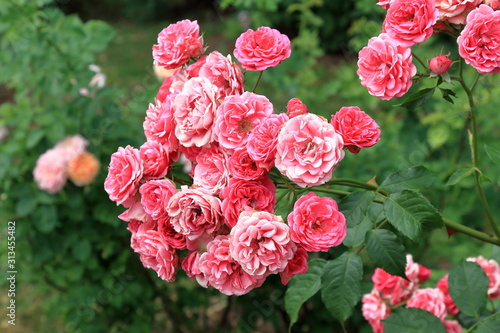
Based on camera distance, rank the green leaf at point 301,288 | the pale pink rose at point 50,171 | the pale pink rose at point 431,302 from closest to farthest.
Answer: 1. the green leaf at point 301,288
2. the pale pink rose at point 431,302
3. the pale pink rose at point 50,171

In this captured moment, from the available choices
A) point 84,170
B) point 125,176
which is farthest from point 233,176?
point 84,170

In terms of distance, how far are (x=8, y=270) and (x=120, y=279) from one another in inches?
23.9

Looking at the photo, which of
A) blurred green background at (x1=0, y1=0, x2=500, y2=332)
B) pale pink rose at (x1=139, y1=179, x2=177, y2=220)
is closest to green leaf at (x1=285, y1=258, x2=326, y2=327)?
pale pink rose at (x1=139, y1=179, x2=177, y2=220)

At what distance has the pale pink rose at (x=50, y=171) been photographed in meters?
2.35

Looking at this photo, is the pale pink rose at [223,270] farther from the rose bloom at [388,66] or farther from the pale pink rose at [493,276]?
the pale pink rose at [493,276]

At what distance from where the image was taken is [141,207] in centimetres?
118

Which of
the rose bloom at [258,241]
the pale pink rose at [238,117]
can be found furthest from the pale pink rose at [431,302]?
the pale pink rose at [238,117]

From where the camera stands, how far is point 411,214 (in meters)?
1.12

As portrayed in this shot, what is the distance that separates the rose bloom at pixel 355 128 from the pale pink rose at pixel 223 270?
12.4 inches

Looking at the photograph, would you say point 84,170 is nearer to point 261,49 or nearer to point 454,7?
point 261,49

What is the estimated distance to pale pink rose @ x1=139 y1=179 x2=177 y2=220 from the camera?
3.63 ft

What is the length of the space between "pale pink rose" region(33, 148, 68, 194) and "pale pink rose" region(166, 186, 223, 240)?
1436mm

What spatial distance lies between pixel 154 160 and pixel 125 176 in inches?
2.8

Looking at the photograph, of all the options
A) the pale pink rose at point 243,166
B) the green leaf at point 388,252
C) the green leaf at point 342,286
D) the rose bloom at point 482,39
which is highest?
the rose bloom at point 482,39
